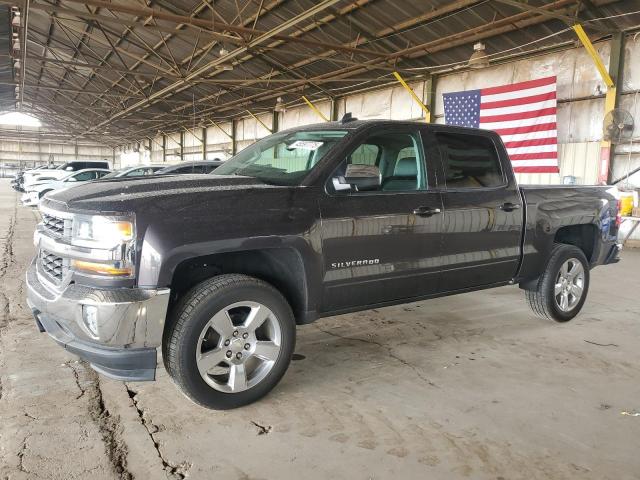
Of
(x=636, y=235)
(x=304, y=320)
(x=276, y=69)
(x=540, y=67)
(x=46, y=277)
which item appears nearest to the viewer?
(x=46, y=277)

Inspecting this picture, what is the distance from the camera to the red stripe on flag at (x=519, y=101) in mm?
12109

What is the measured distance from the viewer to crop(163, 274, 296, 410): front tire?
2.85m

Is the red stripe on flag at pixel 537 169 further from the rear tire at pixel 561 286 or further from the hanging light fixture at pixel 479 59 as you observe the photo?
the rear tire at pixel 561 286

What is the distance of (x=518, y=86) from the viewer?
12773mm

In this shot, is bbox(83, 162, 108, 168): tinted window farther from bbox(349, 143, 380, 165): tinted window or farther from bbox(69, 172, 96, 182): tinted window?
bbox(349, 143, 380, 165): tinted window

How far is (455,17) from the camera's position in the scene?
465 inches

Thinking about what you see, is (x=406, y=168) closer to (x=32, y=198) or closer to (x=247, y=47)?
(x=247, y=47)

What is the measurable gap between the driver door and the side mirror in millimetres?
41

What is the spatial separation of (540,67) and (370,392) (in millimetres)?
11915

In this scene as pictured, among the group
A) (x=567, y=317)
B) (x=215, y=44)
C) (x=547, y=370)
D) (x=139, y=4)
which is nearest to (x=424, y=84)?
(x=215, y=44)

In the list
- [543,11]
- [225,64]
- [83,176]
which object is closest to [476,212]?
[543,11]

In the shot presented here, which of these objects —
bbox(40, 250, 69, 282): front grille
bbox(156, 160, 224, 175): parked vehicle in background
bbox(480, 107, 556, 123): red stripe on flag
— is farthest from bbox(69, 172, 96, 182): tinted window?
bbox(40, 250, 69, 282): front grille

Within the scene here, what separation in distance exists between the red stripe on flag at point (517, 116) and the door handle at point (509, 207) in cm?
903

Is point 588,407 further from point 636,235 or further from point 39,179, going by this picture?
point 39,179
